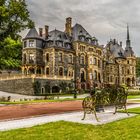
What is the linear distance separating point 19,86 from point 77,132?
4428 cm

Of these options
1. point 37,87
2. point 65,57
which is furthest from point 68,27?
point 37,87

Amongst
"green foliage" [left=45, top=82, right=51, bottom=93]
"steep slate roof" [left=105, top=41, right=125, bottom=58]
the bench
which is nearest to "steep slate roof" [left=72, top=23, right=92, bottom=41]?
"green foliage" [left=45, top=82, right=51, bottom=93]

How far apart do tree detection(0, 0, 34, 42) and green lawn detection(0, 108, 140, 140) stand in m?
16.0

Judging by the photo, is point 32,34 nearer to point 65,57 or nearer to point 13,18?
point 65,57

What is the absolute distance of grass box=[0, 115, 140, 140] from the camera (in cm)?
890

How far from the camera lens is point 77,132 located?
32.0 feet

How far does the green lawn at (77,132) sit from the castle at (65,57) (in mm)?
41805

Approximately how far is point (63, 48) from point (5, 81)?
14.6 meters

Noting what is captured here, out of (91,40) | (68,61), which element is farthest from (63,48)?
(91,40)

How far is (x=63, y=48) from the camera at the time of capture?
61938mm

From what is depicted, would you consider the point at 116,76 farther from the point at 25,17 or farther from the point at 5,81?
the point at 25,17

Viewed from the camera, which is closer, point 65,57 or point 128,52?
point 65,57

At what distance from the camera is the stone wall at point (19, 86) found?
170ft

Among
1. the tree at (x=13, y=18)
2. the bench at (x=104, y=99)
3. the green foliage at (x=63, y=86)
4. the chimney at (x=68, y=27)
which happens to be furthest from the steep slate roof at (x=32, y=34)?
the bench at (x=104, y=99)
